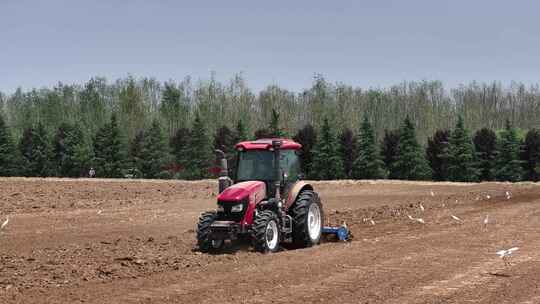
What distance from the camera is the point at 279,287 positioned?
10.1 metres

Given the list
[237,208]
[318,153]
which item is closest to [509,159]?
[318,153]

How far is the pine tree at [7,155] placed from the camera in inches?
2343

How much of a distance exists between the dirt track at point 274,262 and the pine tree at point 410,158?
2803 cm

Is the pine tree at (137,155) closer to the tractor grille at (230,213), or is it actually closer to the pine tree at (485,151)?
the pine tree at (485,151)

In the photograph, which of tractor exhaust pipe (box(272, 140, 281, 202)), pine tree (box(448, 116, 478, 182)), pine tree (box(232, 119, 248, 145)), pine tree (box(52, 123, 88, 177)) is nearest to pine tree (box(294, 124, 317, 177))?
pine tree (box(232, 119, 248, 145))

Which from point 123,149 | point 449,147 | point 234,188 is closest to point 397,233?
point 234,188

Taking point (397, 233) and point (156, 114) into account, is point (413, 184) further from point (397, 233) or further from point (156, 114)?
point (156, 114)

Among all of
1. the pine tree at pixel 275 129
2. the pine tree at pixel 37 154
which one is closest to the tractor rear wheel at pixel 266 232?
the pine tree at pixel 275 129

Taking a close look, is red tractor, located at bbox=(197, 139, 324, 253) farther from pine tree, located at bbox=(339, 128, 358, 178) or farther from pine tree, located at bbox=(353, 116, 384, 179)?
pine tree, located at bbox=(339, 128, 358, 178)

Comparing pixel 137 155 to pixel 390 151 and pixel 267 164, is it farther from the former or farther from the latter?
pixel 267 164

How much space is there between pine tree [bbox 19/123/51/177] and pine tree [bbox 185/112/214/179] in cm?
1376

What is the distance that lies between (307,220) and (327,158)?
4045cm

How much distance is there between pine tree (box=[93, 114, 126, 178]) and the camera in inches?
2323

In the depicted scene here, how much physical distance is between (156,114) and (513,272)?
83346 mm
